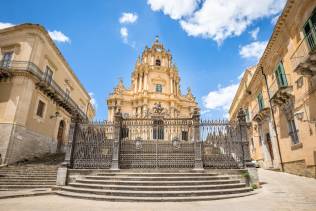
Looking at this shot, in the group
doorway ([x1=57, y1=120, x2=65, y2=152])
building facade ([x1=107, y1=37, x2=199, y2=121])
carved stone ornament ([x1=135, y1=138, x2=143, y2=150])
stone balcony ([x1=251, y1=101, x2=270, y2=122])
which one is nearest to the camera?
carved stone ornament ([x1=135, y1=138, x2=143, y2=150])

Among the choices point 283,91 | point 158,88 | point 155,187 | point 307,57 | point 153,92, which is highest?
point 158,88

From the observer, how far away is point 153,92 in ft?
105

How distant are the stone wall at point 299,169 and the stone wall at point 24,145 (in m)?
18.7

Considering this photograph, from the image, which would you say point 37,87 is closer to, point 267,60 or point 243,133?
point 243,133

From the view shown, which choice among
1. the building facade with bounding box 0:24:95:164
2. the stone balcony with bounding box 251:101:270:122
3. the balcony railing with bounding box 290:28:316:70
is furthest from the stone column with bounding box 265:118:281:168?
the building facade with bounding box 0:24:95:164

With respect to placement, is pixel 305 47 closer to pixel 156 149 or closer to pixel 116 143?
pixel 156 149

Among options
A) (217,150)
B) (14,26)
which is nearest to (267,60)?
(217,150)

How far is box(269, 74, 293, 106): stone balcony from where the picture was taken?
11.6m

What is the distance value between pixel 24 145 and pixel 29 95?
4011mm

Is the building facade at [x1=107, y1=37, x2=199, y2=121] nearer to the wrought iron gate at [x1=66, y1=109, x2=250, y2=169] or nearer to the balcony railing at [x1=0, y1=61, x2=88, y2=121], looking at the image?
the balcony railing at [x1=0, y1=61, x2=88, y2=121]

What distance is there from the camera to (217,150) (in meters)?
9.64

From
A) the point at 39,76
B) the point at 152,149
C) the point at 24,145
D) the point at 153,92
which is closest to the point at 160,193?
the point at 152,149

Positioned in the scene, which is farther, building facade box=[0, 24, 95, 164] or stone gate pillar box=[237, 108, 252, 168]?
building facade box=[0, 24, 95, 164]

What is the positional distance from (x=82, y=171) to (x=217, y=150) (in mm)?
6758
